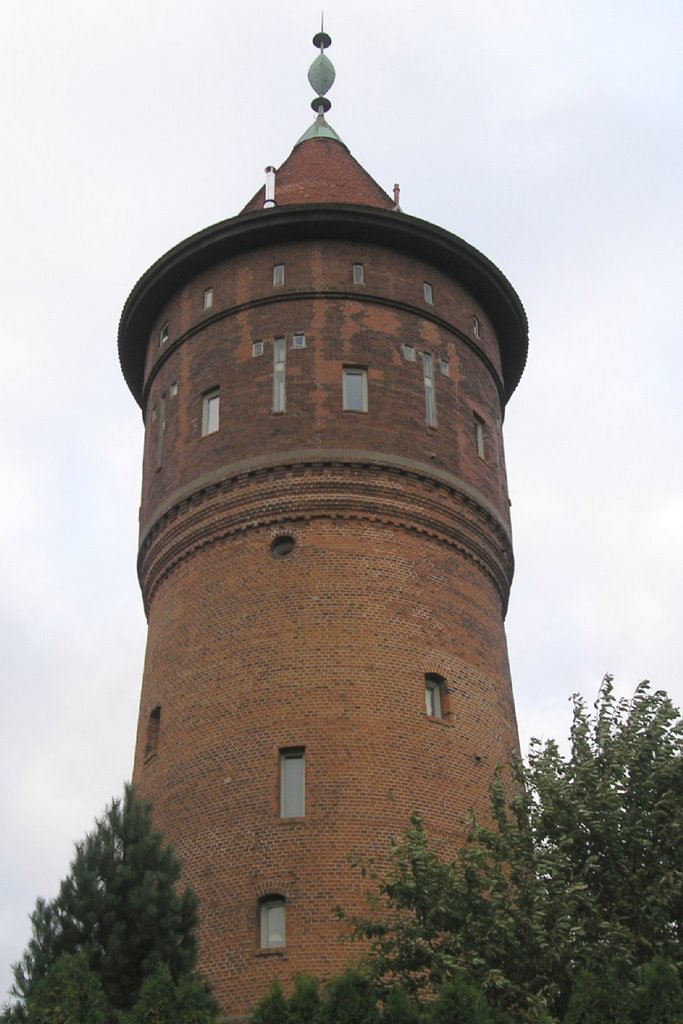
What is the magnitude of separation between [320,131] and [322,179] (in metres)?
3.84

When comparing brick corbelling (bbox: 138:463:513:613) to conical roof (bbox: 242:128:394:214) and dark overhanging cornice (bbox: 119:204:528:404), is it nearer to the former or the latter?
dark overhanging cornice (bbox: 119:204:528:404)

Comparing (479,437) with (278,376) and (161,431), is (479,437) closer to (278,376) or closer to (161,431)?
(278,376)

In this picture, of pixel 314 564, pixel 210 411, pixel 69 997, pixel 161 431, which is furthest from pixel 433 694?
pixel 69 997

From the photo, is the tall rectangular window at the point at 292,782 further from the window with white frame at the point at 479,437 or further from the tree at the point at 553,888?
the window with white frame at the point at 479,437

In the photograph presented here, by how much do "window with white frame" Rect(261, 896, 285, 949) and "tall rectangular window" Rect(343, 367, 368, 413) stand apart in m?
9.47

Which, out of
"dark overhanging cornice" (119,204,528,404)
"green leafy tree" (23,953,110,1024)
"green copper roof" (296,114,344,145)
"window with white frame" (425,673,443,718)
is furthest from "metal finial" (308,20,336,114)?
"green leafy tree" (23,953,110,1024)

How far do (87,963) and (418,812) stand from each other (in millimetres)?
6925

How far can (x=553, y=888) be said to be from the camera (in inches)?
770

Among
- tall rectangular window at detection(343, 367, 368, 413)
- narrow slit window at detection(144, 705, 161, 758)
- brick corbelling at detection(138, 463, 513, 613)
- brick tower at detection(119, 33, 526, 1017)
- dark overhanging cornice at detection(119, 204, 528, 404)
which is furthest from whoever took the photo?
dark overhanging cornice at detection(119, 204, 528, 404)

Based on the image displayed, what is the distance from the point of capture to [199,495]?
1043 inches

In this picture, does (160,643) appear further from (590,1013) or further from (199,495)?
(590,1013)

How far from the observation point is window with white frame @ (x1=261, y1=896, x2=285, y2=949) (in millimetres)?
21547

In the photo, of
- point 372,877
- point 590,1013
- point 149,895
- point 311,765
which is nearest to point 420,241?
point 311,765

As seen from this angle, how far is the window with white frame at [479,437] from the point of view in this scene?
92.7 feet
